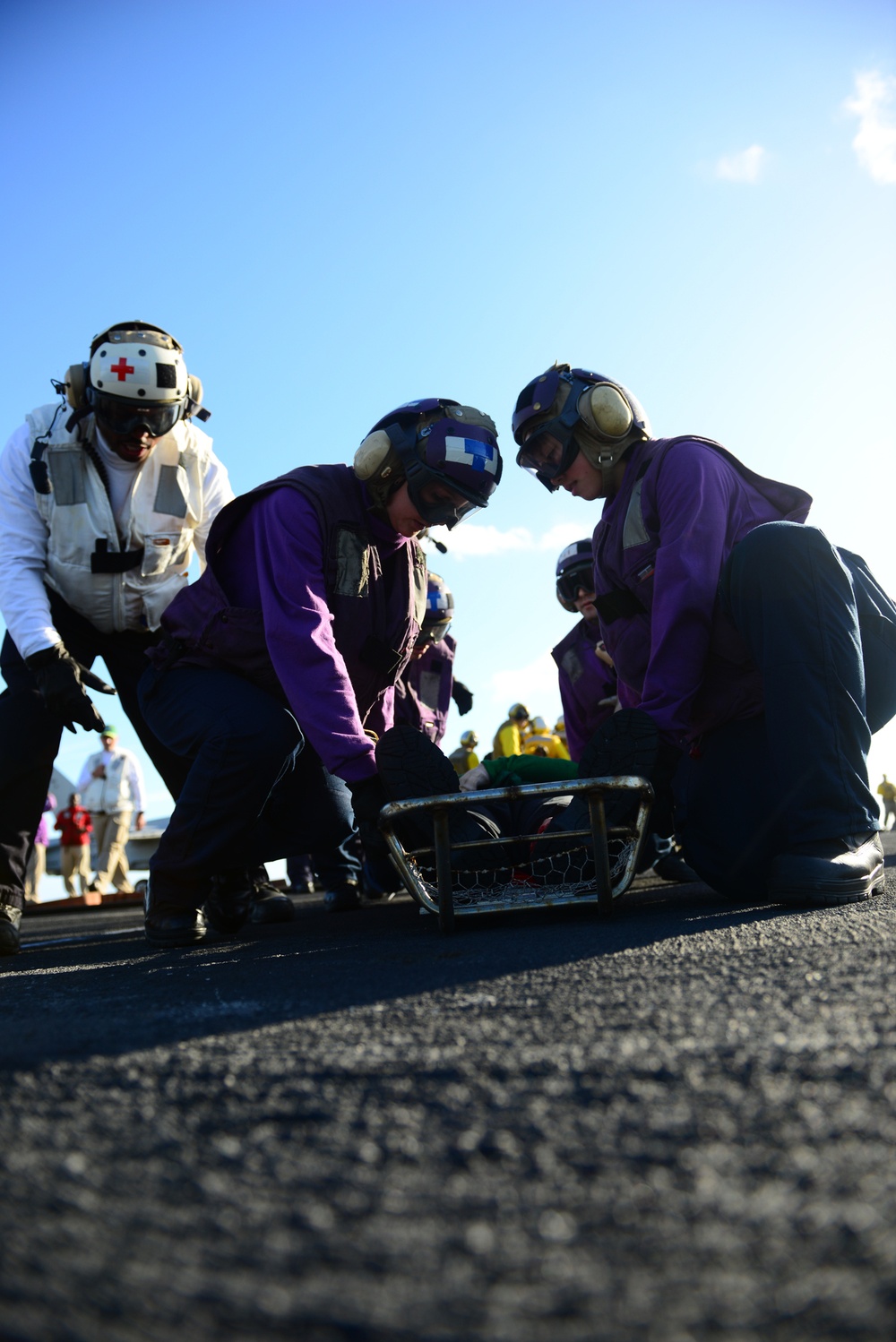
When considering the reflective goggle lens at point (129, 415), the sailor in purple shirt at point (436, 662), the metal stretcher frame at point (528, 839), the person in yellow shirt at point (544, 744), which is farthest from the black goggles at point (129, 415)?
the person in yellow shirt at point (544, 744)

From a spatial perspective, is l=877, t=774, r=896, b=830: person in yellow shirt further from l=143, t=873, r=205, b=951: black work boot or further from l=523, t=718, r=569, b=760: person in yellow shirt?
l=143, t=873, r=205, b=951: black work boot

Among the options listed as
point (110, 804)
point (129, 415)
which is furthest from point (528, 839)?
point (110, 804)

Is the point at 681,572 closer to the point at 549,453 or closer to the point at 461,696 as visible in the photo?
the point at 549,453

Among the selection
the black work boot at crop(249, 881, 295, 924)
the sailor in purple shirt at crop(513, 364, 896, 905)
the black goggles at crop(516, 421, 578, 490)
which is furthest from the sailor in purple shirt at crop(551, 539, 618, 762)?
the sailor in purple shirt at crop(513, 364, 896, 905)

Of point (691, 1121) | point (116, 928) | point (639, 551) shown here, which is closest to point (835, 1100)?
point (691, 1121)

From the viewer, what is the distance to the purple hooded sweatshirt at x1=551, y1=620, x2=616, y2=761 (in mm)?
5277

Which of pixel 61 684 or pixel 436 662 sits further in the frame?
pixel 436 662

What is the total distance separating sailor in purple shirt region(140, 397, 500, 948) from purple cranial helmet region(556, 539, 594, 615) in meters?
2.35

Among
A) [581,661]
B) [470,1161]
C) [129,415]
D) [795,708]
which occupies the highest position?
[129,415]

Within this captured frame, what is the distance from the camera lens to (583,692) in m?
5.34

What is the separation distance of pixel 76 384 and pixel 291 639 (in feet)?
4.59

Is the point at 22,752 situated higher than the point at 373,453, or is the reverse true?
the point at 373,453

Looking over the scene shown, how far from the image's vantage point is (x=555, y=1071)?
958 millimetres

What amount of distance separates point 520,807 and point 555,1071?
238cm
